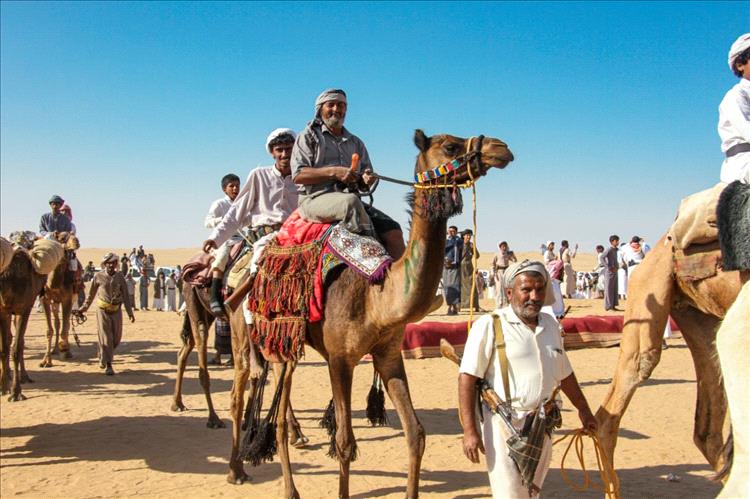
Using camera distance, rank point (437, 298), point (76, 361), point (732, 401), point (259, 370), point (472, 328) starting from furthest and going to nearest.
A: point (76, 361), point (259, 370), point (437, 298), point (472, 328), point (732, 401)

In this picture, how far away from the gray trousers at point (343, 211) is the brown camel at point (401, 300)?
42 cm

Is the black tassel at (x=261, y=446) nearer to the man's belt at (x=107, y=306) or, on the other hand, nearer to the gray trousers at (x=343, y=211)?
the gray trousers at (x=343, y=211)

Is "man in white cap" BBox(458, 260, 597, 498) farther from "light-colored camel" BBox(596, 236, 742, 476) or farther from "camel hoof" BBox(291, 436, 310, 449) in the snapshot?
"camel hoof" BBox(291, 436, 310, 449)

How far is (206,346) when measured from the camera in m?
8.63

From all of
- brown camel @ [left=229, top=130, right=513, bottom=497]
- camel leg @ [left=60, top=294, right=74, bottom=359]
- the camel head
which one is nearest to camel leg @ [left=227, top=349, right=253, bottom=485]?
brown camel @ [left=229, top=130, right=513, bottom=497]

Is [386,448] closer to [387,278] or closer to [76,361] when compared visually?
[387,278]

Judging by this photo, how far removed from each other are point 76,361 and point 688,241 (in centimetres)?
1312

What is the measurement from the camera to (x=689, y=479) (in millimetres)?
5910

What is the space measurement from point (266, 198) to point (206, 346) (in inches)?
107

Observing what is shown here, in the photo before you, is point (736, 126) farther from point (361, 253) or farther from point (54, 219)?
point (54, 219)

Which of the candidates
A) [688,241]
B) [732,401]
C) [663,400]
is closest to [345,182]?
[688,241]

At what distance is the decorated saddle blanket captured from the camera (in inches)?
196

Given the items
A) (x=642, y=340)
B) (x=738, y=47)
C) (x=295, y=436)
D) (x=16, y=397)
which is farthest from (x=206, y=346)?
(x=738, y=47)

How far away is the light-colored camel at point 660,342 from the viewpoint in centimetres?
476
